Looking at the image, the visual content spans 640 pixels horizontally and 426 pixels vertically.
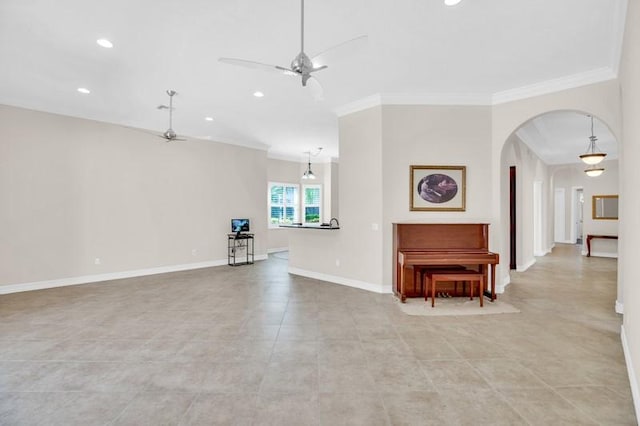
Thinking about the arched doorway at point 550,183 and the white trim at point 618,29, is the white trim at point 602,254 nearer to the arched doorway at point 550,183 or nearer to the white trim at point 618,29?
the arched doorway at point 550,183

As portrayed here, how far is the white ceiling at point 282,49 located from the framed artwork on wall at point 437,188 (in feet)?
3.67

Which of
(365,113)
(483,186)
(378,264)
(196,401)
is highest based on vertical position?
(365,113)

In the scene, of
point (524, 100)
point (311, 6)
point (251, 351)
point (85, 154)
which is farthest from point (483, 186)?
point (85, 154)

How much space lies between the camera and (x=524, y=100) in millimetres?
4766

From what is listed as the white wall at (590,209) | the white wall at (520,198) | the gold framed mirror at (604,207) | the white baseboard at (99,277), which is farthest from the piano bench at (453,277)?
the gold framed mirror at (604,207)

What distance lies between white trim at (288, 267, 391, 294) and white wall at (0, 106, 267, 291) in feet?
8.16

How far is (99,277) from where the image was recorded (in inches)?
240

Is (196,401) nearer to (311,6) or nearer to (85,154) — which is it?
(311,6)

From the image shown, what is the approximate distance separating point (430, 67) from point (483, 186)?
2.11m

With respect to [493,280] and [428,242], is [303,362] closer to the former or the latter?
[428,242]

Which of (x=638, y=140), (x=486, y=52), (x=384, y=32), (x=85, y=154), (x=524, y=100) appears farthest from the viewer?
(x=85, y=154)

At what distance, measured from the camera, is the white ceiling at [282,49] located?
9.56ft

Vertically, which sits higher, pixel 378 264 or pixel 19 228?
pixel 19 228

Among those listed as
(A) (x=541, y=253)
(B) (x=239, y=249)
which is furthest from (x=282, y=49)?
(A) (x=541, y=253)
